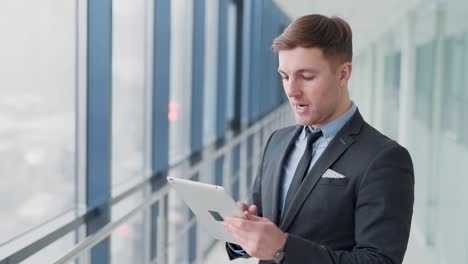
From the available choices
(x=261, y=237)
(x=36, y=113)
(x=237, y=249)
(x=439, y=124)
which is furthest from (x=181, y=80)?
(x=261, y=237)

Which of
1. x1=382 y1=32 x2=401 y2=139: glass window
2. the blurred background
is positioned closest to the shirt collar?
the blurred background

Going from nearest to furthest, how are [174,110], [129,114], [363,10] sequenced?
[129,114], [174,110], [363,10]

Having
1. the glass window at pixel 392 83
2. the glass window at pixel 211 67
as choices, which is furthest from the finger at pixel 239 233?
the glass window at pixel 211 67

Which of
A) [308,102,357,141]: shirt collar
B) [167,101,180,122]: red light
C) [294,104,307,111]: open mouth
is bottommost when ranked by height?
[167,101,180,122]: red light

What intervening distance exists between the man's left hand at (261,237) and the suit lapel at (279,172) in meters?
0.06

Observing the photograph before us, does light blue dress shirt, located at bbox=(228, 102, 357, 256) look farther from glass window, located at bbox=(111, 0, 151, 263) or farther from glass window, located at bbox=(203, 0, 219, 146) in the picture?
glass window, located at bbox=(203, 0, 219, 146)

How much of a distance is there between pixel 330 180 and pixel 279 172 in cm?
7

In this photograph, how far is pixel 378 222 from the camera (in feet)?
1.60

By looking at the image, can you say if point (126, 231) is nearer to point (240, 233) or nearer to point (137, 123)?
point (137, 123)

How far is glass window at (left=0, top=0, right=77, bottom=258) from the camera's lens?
97 centimetres

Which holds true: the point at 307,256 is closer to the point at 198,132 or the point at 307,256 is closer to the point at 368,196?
the point at 368,196

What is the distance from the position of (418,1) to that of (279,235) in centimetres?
168

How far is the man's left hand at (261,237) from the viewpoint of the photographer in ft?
1.61

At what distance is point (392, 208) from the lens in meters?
0.49
